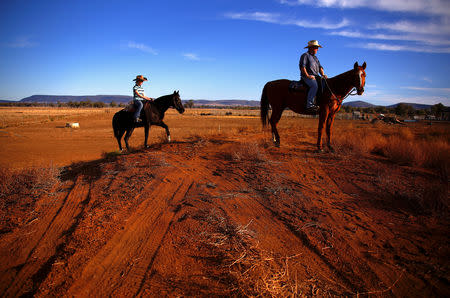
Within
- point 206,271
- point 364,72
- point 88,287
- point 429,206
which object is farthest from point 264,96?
Answer: point 88,287

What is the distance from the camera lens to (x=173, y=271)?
275cm

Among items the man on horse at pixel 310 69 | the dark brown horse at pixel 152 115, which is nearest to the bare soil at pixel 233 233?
the man on horse at pixel 310 69

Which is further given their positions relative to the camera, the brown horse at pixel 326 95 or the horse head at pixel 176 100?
the horse head at pixel 176 100

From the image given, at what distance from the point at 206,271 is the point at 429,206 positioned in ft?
12.9

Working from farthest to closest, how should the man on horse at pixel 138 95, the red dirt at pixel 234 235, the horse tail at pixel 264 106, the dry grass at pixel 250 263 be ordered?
the man on horse at pixel 138 95
the horse tail at pixel 264 106
the red dirt at pixel 234 235
the dry grass at pixel 250 263

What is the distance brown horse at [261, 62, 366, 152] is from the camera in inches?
270

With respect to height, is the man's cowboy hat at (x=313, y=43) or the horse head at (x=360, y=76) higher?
the man's cowboy hat at (x=313, y=43)

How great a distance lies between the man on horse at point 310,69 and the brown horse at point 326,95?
0.91 feet

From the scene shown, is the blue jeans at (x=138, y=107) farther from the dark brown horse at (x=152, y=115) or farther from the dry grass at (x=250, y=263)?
the dry grass at (x=250, y=263)

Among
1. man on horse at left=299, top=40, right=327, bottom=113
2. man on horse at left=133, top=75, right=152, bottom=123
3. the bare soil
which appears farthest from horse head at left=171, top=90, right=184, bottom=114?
man on horse at left=299, top=40, right=327, bottom=113

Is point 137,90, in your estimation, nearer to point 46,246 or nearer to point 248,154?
point 248,154

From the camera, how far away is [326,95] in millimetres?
7309

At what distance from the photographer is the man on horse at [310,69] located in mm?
7121

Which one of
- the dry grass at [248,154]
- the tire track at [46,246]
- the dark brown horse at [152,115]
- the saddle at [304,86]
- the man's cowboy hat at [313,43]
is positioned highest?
the man's cowboy hat at [313,43]
